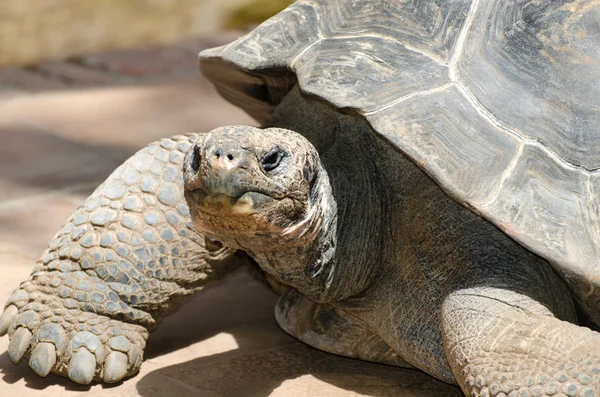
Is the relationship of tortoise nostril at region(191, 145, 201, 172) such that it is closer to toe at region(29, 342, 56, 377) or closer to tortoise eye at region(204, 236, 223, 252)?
tortoise eye at region(204, 236, 223, 252)

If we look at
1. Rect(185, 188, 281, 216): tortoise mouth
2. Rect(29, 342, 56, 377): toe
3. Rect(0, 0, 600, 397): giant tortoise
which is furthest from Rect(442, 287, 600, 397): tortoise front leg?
Rect(29, 342, 56, 377): toe

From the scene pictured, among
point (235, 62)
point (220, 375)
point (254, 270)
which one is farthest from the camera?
point (254, 270)

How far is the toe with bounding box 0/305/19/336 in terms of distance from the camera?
9.35 feet

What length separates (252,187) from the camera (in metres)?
2.28

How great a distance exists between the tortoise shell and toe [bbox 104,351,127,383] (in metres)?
0.99

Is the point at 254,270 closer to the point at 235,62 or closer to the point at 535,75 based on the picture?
the point at 235,62

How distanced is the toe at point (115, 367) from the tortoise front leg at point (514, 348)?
3.24 feet

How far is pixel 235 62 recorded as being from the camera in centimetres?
311

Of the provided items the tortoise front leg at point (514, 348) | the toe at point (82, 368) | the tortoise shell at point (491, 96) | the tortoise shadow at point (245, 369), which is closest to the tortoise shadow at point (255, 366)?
the tortoise shadow at point (245, 369)

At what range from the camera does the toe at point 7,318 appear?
9.35ft

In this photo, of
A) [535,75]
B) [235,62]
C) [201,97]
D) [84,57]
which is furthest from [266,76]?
[84,57]

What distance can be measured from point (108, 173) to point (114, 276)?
6.30 feet

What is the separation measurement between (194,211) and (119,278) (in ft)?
2.10

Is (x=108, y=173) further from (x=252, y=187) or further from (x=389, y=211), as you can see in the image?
(x=252, y=187)
